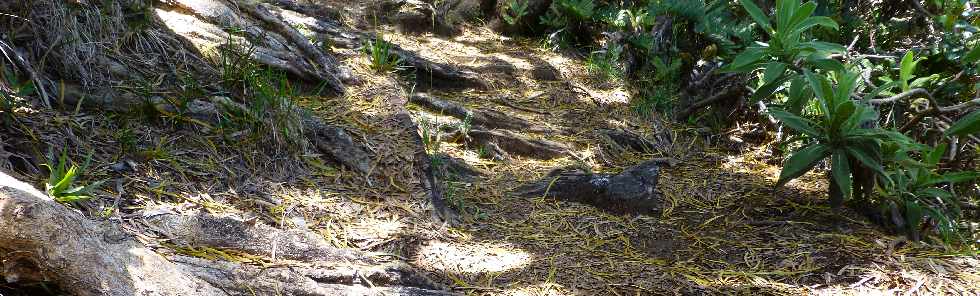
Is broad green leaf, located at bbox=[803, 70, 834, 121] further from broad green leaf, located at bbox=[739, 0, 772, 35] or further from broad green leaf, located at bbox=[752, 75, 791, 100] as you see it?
broad green leaf, located at bbox=[739, 0, 772, 35]

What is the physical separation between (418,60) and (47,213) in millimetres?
3688

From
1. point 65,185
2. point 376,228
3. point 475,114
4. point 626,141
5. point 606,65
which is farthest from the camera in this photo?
point 606,65

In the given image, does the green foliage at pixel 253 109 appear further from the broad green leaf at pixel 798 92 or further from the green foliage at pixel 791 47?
the broad green leaf at pixel 798 92

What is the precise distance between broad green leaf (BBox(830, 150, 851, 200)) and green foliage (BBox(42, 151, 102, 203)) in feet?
9.62

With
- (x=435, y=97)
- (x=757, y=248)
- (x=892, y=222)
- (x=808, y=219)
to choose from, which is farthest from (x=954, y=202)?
(x=435, y=97)

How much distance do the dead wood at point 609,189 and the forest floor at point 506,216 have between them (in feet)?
0.23

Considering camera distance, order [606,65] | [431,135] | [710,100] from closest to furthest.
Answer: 1. [431,135]
2. [710,100]
3. [606,65]

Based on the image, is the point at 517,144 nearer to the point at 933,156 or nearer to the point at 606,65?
the point at 606,65

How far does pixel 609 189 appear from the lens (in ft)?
12.5

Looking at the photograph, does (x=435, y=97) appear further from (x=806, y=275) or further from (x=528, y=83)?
(x=806, y=275)

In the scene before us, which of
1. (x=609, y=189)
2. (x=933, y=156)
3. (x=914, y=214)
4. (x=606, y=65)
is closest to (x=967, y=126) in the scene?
(x=933, y=156)

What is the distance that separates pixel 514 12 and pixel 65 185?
17.3 ft

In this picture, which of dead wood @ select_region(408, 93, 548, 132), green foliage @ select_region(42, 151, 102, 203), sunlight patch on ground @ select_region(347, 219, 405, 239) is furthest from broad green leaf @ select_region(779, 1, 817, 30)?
green foliage @ select_region(42, 151, 102, 203)

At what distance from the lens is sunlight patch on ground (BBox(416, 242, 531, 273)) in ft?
9.51
